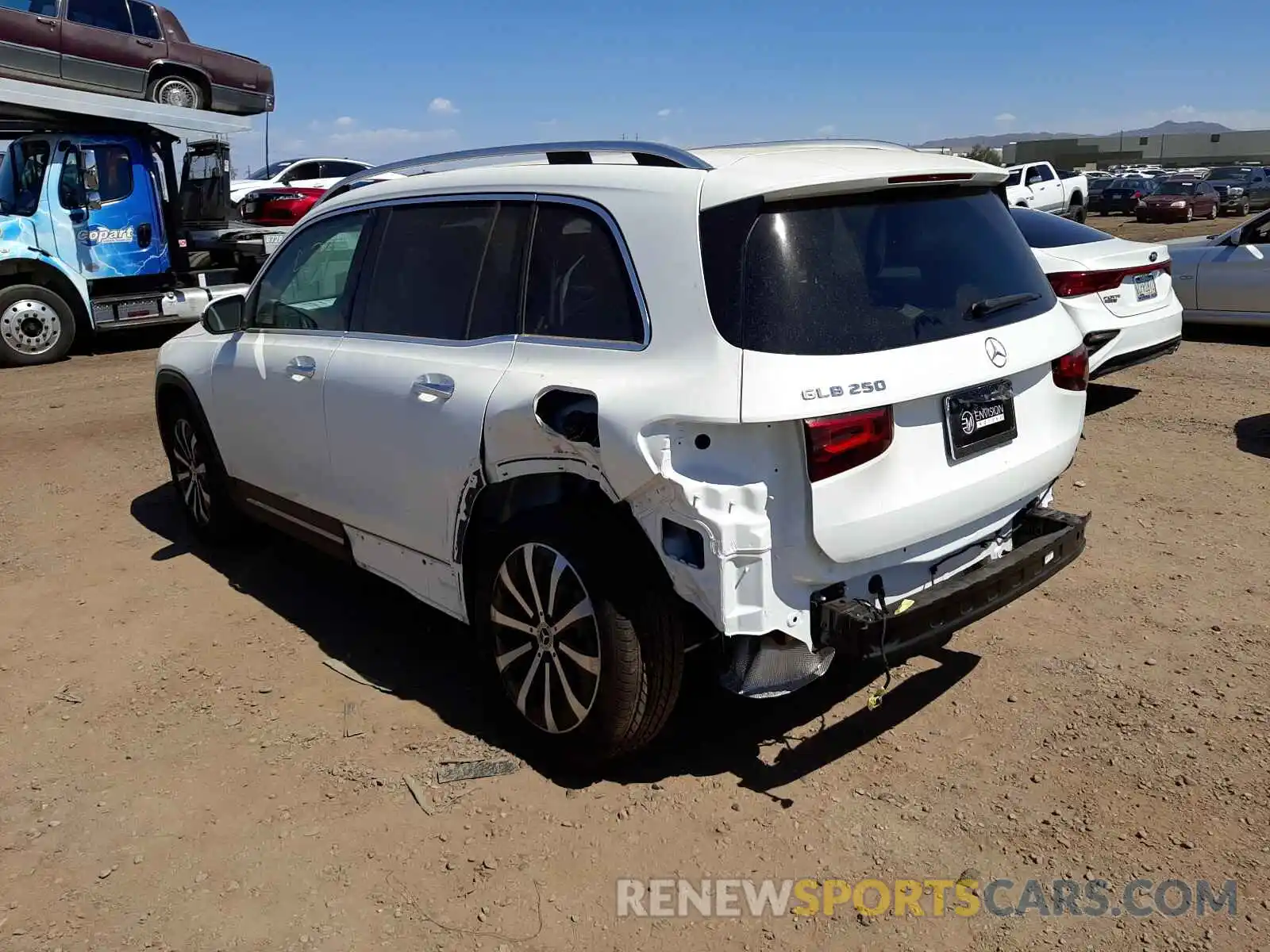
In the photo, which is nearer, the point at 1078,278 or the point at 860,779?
the point at 860,779

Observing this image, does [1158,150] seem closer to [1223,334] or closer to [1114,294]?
[1223,334]

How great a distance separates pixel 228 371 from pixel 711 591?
320 centimetres

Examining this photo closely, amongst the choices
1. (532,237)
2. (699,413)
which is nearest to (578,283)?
(532,237)

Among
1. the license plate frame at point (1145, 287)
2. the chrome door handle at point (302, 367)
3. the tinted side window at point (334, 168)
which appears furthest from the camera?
the tinted side window at point (334, 168)

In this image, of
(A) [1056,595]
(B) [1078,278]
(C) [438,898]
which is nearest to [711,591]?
(C) [438,898]

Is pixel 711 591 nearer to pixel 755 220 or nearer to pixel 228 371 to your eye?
pixel 755 220

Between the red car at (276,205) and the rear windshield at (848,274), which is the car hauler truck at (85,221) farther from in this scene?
the rear windshield at (848,274)

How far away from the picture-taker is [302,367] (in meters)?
4.41

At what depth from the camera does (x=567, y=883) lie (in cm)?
300

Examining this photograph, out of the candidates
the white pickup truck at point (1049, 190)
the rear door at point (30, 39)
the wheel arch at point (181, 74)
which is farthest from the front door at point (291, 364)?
the white pickup truck at point (1049, 190)

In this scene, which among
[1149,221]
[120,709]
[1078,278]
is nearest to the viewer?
[120,709]

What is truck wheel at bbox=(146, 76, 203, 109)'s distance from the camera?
14195 millimetres

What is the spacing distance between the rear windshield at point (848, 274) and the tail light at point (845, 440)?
199mm

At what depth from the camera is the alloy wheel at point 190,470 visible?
18.5 feet
